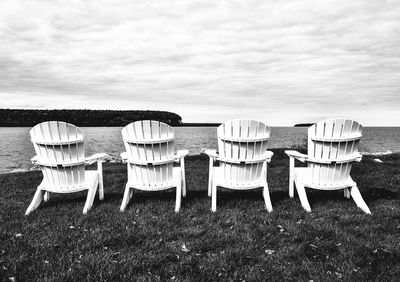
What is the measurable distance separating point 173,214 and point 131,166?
48.5 inches

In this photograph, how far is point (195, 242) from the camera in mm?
4332

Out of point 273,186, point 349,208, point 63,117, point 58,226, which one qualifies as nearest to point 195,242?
point 58,226

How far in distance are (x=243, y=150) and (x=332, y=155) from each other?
64.3 inches

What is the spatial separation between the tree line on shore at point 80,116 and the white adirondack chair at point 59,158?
90195 millimetres

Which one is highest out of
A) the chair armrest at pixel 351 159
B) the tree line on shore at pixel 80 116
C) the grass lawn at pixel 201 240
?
the chair armrest at pixel 351 159

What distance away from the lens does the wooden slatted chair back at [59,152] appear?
5.79m

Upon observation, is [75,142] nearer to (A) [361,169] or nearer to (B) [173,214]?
(B) [173,214]

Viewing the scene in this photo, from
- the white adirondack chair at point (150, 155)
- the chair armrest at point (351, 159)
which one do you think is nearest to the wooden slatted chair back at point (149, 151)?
the white adirondack chair at point (150, 155)

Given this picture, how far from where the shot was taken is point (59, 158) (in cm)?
588

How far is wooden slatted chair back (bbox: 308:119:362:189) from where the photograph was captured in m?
5.77

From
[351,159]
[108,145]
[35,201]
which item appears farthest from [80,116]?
[351,159]

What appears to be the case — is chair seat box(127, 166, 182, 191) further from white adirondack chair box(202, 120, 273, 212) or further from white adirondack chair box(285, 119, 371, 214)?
white adirondack chair box(285, 119, 371, 214)

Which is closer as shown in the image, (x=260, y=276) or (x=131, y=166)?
(x=260, y=276)

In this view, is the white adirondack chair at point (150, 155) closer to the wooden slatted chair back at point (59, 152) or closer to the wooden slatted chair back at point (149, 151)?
the wooden slatted chair back at point (149, 151)
